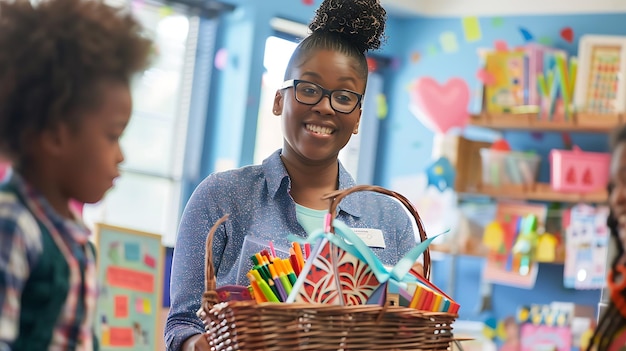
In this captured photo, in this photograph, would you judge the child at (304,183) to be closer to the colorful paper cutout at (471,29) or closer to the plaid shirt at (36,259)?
the plaid shirt at (36,259)

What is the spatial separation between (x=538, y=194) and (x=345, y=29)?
9.64 feet

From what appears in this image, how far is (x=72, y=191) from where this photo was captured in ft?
3.35

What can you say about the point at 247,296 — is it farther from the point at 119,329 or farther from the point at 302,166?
the point at 119,329

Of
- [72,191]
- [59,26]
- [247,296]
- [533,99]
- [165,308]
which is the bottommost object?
[165,308]

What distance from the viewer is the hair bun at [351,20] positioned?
1.82m

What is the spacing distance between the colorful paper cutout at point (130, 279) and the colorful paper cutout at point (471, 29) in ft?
9.26

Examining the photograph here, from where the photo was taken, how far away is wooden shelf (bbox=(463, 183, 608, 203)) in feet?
14.3

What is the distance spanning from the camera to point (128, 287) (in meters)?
2.95

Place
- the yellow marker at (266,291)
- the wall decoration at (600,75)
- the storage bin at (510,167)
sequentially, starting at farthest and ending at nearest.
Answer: the storage bin at (510,167)
the wall decoration at (600,75)
the yellow marker at (266,291)

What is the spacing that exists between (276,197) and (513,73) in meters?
3.11

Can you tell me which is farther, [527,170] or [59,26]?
[527,170]

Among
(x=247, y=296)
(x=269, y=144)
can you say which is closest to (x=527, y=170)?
(x=269, y=144)

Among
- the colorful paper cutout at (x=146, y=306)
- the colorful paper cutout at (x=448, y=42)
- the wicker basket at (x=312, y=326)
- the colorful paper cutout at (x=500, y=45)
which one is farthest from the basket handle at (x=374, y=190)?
the colorful paper cutout at (x=448, y=42)

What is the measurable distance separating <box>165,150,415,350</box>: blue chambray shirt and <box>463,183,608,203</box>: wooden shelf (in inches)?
109
